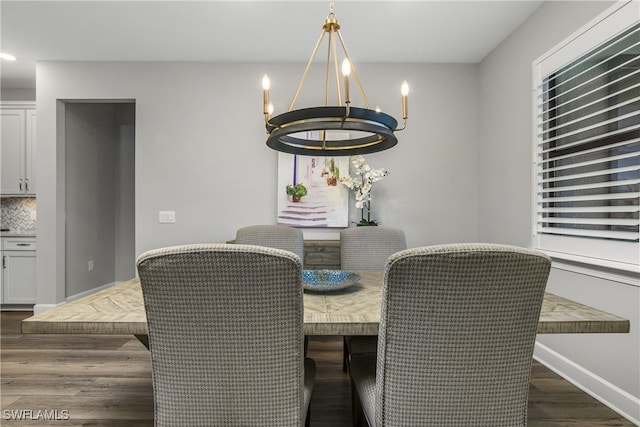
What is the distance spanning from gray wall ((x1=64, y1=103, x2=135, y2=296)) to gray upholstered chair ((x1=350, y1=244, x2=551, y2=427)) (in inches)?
155

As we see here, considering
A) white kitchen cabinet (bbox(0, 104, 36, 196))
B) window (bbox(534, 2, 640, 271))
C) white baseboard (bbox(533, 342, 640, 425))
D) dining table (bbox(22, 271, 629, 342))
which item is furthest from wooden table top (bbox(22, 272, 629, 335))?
white kitchen cabinet (bbox(0, 104, 36, 196))

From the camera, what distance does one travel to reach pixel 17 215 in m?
4.23

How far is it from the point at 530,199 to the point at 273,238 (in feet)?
6.37

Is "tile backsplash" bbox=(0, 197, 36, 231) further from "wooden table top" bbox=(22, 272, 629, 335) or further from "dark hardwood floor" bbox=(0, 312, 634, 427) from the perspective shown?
"wooden table top" bbox=(22, 272, 629, 335)

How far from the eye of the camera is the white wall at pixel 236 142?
3514 millimetres

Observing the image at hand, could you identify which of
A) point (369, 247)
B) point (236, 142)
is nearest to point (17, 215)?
point (236, 142)

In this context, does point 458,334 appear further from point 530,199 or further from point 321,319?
point 530,199

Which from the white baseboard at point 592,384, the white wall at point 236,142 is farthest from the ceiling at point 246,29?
the white baseboard at point 592,384

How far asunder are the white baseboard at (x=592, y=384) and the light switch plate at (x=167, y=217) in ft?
10.9

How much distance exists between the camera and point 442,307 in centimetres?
95

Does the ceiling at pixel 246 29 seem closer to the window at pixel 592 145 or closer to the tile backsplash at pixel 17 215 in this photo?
the window at pixel 592 145

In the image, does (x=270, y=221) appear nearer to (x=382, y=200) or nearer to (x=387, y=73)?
(x=382, y=200)

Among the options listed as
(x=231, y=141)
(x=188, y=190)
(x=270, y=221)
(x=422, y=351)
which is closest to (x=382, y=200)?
(x=270, y=221)

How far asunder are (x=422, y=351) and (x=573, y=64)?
2286 millimetres
